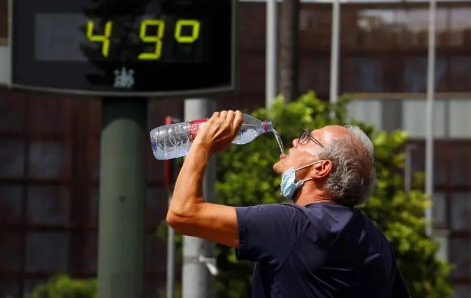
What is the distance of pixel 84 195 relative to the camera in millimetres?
45500

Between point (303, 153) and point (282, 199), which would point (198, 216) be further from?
point (282, 199)

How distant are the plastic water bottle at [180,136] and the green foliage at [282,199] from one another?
10.9 meters

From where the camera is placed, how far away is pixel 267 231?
4.22 metres

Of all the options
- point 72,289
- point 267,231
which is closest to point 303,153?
point 267,231

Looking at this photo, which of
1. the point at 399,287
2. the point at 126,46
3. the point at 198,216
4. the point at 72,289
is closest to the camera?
the point at 198,216

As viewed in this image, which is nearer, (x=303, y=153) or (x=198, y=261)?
(x=303, y=153)

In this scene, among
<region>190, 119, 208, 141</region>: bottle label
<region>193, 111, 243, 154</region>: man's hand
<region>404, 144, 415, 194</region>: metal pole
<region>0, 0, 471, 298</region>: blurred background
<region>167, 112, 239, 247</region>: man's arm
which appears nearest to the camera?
<region>167, 112, 239, 247</region>: man's arm

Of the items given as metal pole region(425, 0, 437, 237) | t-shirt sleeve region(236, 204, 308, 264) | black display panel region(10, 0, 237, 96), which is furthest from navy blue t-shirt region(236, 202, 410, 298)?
metal pole region(425, 0, 437, 237)

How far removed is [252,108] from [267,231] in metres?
41.6

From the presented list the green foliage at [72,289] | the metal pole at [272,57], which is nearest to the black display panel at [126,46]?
the metal pole at [272,57]

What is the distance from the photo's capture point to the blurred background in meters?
45.0

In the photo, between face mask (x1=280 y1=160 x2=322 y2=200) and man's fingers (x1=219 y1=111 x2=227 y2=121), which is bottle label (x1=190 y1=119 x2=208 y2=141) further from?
face mask (x1=280 y1=160 x2=322 y2=200)

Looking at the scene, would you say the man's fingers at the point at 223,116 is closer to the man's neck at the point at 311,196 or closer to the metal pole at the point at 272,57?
the man's neck at the point at 311,196

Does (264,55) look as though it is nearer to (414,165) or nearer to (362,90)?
(362,90)
